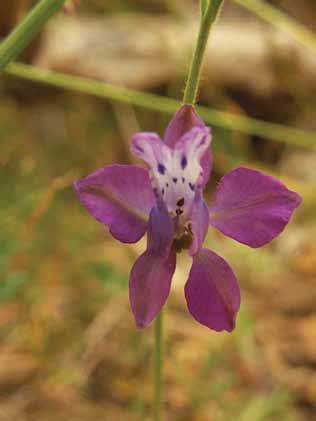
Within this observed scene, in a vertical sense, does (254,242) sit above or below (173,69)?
above

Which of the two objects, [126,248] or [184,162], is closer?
[184,162]

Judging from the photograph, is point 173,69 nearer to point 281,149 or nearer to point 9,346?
point 281,149

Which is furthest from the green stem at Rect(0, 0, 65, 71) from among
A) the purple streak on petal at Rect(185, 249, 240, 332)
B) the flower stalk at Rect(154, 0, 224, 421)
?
the purple streak on petal at Rect(185, 249, 240, 332)

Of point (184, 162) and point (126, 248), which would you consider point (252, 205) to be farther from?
point (126, 248)

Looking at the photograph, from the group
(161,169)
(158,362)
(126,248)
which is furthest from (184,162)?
(126,248)

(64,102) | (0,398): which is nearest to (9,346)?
(0,398)

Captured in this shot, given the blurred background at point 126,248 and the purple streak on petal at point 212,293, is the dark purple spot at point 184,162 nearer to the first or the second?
the purple streak on petal at point 212,293
